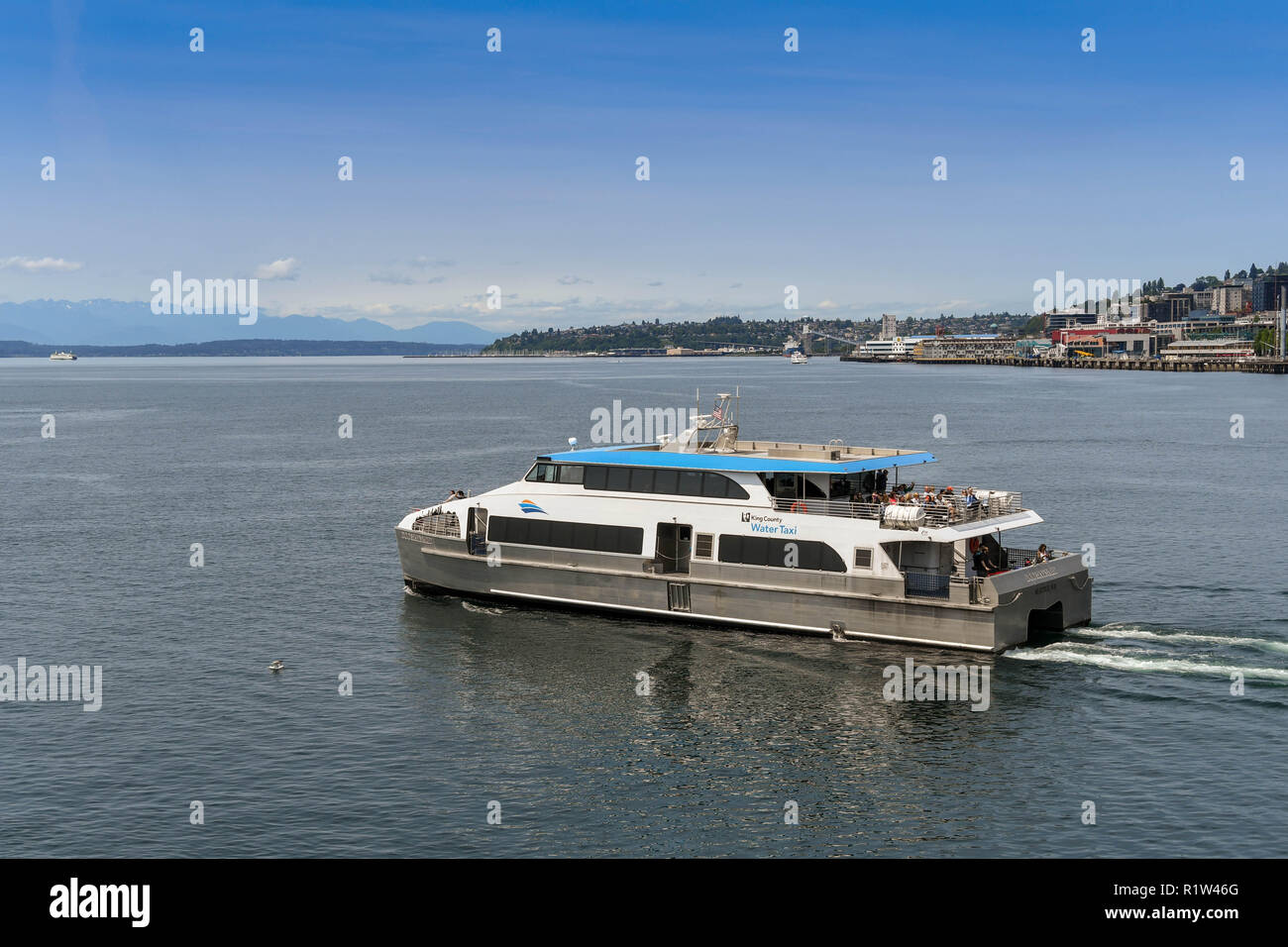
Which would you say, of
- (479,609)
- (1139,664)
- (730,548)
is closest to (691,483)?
(730,548)

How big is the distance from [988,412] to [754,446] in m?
104

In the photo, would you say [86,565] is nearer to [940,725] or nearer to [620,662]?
[620,662]

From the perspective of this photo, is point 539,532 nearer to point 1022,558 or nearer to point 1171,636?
point 1022,558

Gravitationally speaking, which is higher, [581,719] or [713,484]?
[713,484]

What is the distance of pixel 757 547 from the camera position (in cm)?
3744

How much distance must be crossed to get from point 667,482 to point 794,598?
588 centimetres

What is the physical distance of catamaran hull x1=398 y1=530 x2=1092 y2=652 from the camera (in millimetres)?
34344

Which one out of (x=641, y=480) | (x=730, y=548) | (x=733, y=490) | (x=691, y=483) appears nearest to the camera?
(x=730, y=548)

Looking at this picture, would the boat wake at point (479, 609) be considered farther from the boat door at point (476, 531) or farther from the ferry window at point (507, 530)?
the ferry window at point (507, 530)

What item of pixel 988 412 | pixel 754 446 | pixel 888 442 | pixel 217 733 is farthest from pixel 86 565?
pixel 988 412

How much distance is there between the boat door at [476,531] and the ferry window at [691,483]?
24.6 feet

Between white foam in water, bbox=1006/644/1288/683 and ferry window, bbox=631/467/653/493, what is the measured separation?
40.8 ft

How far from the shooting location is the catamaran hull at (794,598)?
34344 mm

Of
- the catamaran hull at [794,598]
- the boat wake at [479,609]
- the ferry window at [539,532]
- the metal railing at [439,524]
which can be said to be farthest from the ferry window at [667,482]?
the metal railing at [439,524]
